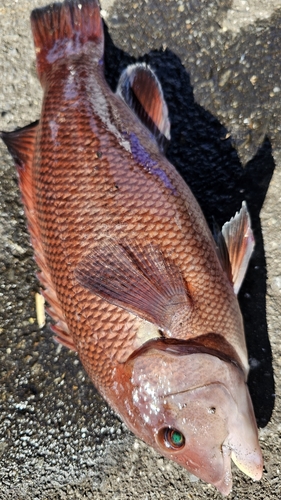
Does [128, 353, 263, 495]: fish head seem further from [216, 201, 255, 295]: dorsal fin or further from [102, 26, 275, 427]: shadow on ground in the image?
[102, 26, 275, 427]: shadow on ground

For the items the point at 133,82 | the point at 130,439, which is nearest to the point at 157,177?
the point at 133,82

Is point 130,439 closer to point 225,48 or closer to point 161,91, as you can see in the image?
point 161,91

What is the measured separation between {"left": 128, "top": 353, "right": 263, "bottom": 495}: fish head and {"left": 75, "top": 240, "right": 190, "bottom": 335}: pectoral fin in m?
0.18

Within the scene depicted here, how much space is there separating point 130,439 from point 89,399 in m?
0.29

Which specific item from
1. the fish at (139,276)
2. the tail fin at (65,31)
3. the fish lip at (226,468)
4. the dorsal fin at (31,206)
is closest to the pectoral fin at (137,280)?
the fish at (139,276)

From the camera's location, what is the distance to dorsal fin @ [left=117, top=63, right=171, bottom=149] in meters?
2.34

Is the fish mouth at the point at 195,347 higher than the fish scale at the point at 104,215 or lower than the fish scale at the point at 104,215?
lower

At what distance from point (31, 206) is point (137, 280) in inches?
28.1

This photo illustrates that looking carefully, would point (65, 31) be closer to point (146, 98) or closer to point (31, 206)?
point (146, 98)

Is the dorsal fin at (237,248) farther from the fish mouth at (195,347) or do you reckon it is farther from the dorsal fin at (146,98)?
the dorsal fin at (146,98)

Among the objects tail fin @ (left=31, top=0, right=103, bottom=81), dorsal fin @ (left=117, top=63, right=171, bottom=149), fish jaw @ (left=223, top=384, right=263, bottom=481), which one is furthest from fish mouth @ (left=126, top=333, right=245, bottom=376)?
tail fin @ (left=31, top=0, right=103, bottom=81)

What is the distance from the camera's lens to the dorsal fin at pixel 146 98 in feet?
7.66

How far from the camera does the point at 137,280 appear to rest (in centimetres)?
181

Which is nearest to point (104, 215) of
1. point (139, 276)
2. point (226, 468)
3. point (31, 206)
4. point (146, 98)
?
point (139, 276)
